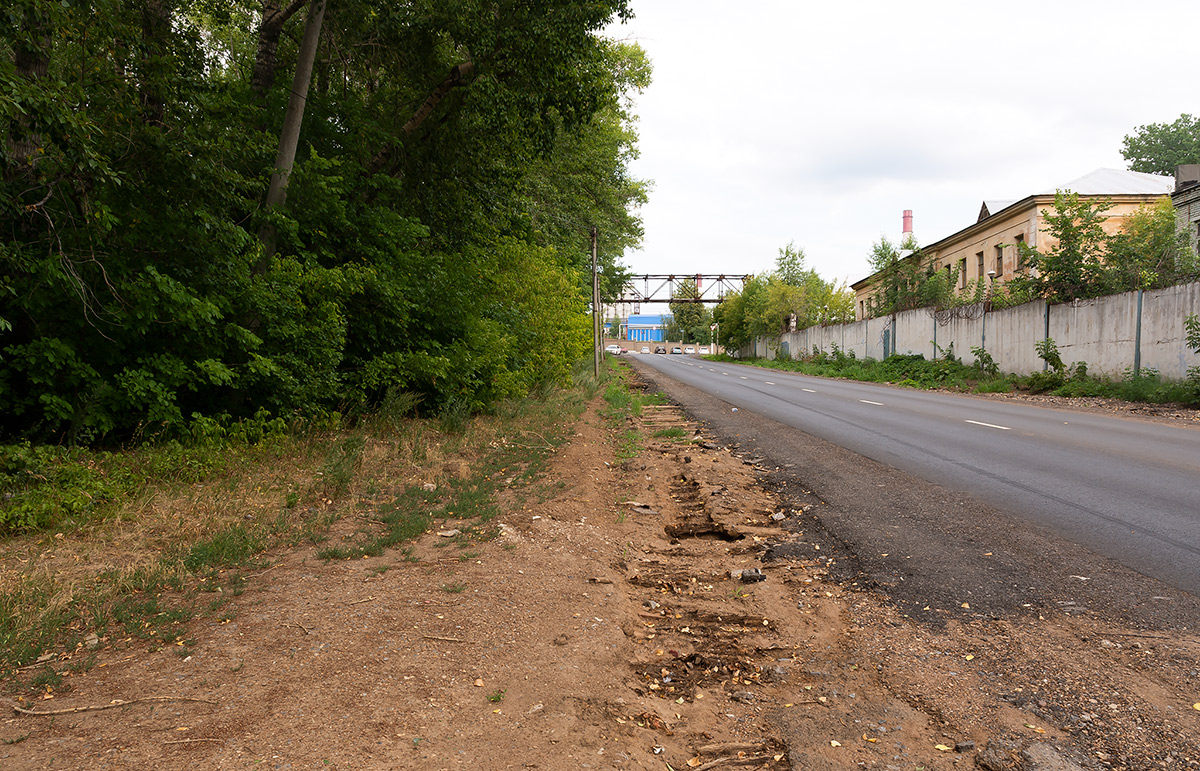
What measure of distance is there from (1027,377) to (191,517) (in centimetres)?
2655

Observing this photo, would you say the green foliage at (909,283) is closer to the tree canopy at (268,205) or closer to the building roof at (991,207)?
the building roof at (991,207)

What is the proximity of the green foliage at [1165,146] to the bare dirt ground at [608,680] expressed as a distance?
79828 mm

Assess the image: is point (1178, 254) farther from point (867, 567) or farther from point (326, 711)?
point (326, 711)

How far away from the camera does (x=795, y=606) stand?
Answer: 478 cm

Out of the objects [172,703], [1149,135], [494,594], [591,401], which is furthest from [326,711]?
[1149,135]

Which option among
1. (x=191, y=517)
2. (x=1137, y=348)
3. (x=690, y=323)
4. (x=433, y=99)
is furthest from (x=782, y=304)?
(x=690, y=323)

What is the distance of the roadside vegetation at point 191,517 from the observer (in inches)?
167

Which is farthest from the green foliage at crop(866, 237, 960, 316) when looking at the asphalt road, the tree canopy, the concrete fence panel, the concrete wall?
the tree canopy

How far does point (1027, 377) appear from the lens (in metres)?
25.0

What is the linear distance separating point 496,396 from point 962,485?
840cm

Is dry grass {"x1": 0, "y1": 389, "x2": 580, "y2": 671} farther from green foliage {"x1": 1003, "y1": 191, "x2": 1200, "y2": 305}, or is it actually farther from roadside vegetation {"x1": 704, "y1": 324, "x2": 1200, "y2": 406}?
green foliage {"x1": 1003, "y1": 191, "x2": 1200, "y2": 305}

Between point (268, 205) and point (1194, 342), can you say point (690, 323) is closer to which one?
point (1194, 342)

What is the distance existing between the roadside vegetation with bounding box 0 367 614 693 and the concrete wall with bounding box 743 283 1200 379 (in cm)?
1832

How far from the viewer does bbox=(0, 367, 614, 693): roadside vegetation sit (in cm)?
425
